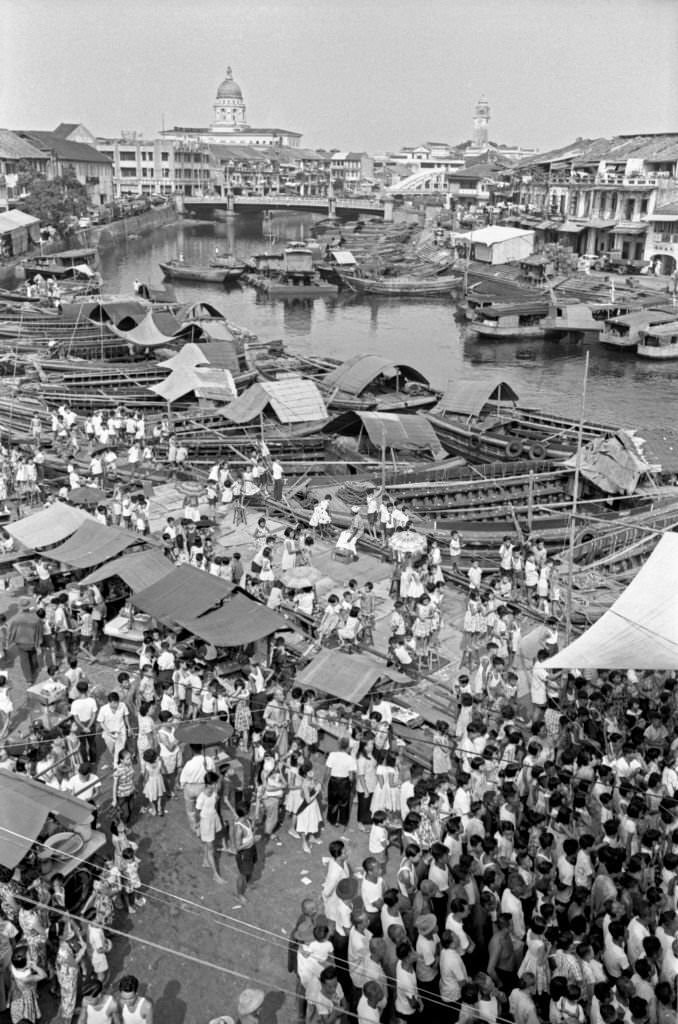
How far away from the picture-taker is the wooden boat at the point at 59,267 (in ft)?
189

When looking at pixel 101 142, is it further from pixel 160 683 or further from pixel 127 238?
pixel 160 683

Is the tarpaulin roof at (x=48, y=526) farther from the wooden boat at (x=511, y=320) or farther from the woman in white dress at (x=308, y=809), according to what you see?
the wooden boat at (x=511, y=320)

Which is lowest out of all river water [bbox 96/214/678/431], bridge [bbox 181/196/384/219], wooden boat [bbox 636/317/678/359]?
river water [bbox 96/214/678/431]

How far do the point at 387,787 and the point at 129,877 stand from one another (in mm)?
2850

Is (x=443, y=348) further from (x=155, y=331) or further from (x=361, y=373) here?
(x=361, y=373)

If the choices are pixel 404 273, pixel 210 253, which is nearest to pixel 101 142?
pixel 210 253

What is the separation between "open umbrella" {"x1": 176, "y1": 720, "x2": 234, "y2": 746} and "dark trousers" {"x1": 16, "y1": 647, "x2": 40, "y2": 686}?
3.76 metres

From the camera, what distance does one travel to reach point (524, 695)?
503 inches

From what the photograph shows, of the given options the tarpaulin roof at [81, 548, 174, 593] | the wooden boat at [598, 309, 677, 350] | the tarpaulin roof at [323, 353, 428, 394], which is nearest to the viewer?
the tarpaulin roof at [81, 548, 174, 593]

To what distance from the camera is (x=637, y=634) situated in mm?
11289

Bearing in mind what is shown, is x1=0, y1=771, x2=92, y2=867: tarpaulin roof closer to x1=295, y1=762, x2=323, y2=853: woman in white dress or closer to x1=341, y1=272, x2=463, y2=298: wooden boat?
x1=295, y1=762, x2=323, y2=853: woman in white dress

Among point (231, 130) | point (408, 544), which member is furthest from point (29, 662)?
point (231, 130)

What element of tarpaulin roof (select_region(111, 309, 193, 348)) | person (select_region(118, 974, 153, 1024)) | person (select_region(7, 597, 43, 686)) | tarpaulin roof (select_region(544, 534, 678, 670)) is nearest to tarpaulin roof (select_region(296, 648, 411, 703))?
tarpaulin roof (select_region(544, 534, 678, 670))

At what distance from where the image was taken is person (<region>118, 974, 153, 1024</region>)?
707 centimetres
